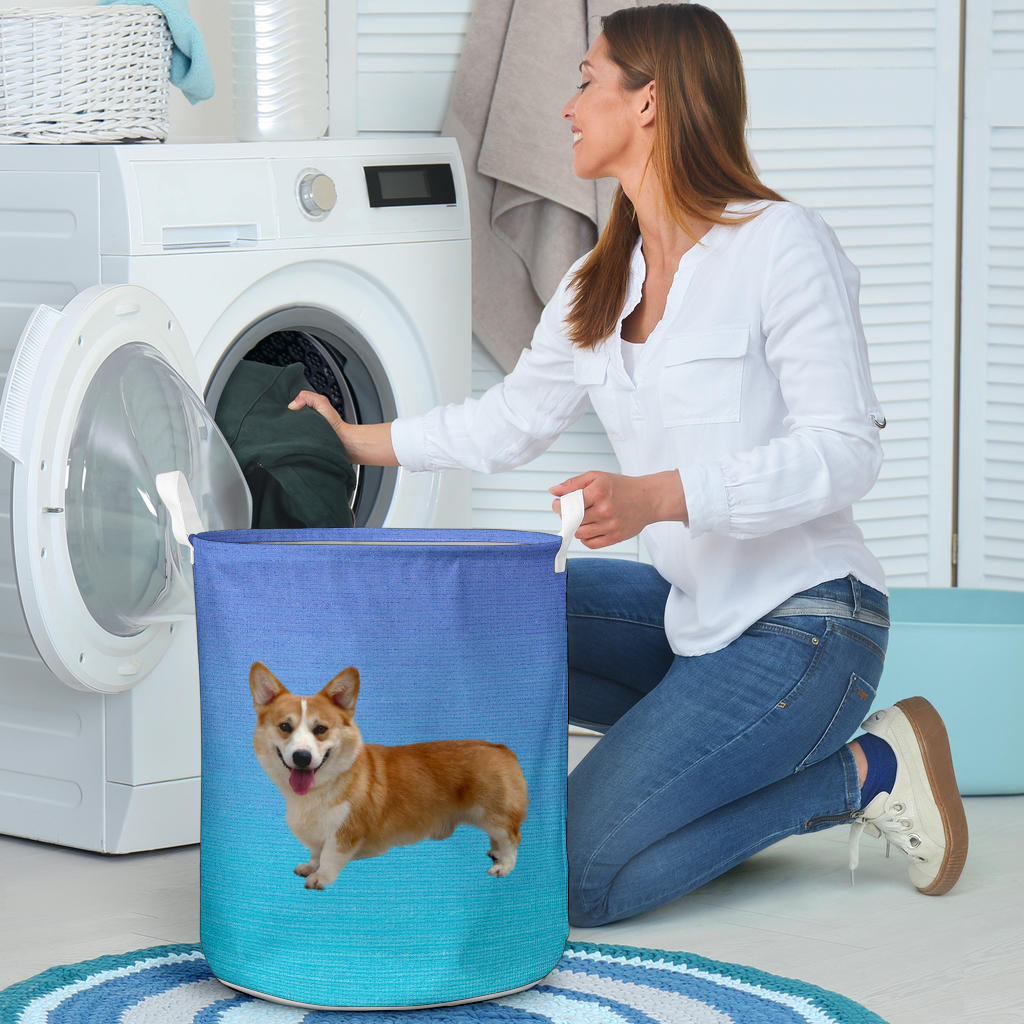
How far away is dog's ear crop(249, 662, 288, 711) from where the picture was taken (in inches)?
54.3

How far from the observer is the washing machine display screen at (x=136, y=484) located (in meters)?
1.75

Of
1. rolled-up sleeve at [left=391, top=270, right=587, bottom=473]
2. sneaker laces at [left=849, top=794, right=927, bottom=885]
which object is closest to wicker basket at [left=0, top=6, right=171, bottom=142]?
rolled-up sleeve at [left=391, top=270, right=587, bottom=473]

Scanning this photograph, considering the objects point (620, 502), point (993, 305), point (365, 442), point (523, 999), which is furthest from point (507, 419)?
point (993, 305)

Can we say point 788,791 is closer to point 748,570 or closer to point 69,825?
point 748,570

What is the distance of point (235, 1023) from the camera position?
1404 millimetres

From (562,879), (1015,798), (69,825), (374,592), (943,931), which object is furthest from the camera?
(1015,798)

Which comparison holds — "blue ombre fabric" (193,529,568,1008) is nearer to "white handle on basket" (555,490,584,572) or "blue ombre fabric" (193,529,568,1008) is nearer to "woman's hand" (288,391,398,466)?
"white handle on basket" (555,490,584,572)

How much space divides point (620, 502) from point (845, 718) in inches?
17.1

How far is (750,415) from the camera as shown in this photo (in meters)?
1.73

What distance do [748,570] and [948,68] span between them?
1326 millimetres

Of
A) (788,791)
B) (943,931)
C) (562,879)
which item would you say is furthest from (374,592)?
(943,931)

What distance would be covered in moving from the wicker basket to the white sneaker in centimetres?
119

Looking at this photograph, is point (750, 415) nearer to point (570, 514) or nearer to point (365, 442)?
point (570, 514)

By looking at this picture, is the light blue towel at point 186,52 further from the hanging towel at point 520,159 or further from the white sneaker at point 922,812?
the white sneaker at point 922,812
